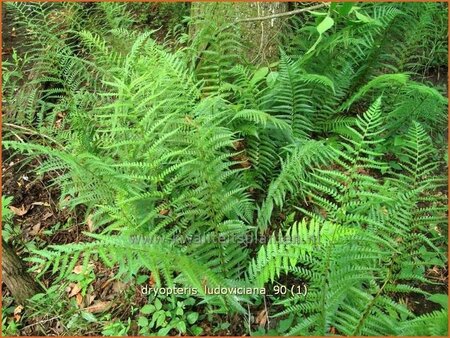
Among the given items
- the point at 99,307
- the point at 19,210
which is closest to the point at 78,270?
the point at 99,307

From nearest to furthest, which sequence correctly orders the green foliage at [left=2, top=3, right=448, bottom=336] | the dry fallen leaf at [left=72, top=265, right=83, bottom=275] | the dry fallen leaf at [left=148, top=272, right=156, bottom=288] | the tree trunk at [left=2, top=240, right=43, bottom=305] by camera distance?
the green foliage at [left=2, top=3, right=448, bottom=336] < the tree trunk at [left=2, top=240, right=43, bottom=305] < the dry fallen leaf at [left=148, top=272, right=156, bottom=288] < the dry fallen leaf at [left=72, top=265, right=83, bottom=275]

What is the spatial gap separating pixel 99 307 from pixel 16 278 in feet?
1.69

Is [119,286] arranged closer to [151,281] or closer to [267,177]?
[151,281]

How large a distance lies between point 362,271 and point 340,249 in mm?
223

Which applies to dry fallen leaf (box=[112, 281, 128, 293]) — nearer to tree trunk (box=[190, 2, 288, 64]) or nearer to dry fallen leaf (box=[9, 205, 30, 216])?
dry fallen leaf (box=[9, 205, 30, 216])

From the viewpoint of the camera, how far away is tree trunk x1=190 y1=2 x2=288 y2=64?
3.12 meters

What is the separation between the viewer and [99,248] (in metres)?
1.87

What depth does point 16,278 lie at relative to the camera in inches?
105

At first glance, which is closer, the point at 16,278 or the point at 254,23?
the point at 16,278

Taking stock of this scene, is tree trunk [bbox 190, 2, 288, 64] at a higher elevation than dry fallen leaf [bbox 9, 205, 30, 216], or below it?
higher

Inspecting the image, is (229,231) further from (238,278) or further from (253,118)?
(253,118)

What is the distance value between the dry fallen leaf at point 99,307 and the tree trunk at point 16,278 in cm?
35

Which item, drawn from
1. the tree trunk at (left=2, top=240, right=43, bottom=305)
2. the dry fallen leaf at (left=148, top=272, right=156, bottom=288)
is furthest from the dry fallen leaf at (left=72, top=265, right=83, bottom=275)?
the dry fallen leaf at (left=148, top=272, right=156, bottom=288)

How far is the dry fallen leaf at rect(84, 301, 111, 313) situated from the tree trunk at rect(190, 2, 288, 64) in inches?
74.1
